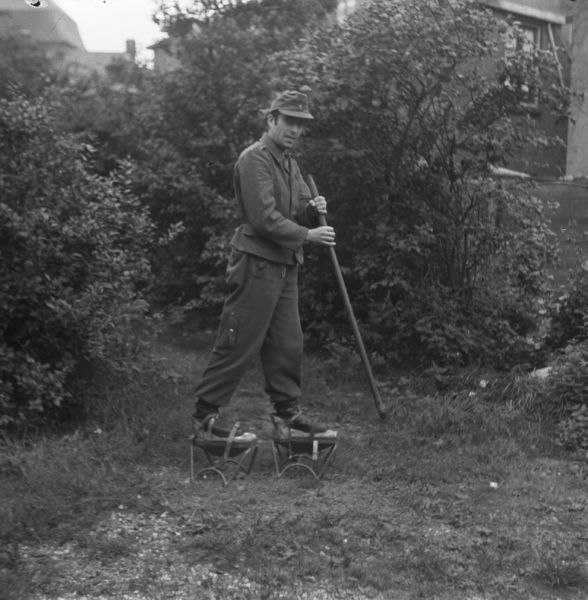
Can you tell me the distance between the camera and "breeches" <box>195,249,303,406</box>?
17.3 ft

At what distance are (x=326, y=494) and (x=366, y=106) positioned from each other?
3.72 metres

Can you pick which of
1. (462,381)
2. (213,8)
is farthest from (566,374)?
(213,8)

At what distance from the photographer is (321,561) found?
161 inches

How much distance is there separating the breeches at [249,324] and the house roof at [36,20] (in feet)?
5.68

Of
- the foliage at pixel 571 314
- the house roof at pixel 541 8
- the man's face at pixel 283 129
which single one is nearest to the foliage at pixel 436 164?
the foliage at pixel 571 314

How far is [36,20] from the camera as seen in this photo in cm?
530

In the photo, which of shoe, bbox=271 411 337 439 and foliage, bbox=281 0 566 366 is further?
foliage, bbox=281 0 566 366

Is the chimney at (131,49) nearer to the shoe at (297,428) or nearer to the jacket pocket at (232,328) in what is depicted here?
the jacket pocket at (232,328)

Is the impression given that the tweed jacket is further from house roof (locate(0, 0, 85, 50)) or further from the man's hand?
house roof (locate(0, 0, 85, 50))

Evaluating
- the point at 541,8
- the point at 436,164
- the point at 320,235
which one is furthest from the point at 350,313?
the point at 541,8

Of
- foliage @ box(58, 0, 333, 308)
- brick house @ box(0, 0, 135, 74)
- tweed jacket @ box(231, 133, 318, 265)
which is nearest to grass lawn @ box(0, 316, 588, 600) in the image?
tweed jacket @ box(231, 133, 318, 265)

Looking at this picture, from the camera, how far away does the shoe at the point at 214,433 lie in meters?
5.20

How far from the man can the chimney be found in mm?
8431

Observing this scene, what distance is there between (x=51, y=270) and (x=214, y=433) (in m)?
1.53
